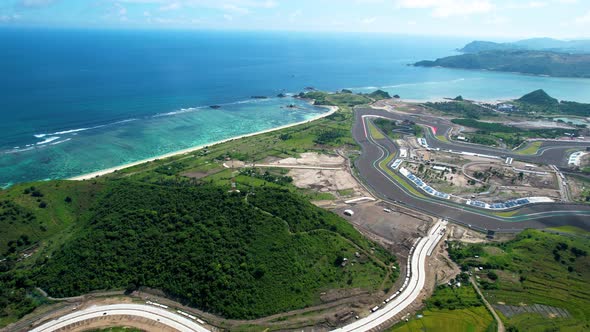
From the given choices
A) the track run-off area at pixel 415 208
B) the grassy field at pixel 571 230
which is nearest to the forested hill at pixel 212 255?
the track run-off area at pixel 415 208

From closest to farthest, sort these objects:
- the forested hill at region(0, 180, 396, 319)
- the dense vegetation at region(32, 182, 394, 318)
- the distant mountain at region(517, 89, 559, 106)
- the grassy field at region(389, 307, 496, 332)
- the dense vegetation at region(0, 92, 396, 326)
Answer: the grassy field at region(389, 307, 496, 332) < the forested hill at region(0, 180, 396, 319) < the dense vegetation at region(32, 182, 394, 318) < the dense vegetation at region(0, 92, 396, 326) < the distant mountain at region(517, 89, 559, 106)

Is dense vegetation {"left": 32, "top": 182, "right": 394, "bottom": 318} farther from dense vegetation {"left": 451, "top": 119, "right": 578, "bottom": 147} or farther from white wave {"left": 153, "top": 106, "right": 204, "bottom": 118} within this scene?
dense vegetation {"left": 451, "top": 119, "right": 578, "bottom": 147}

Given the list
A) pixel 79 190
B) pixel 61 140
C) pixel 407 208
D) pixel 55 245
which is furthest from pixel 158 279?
pixel 61 140

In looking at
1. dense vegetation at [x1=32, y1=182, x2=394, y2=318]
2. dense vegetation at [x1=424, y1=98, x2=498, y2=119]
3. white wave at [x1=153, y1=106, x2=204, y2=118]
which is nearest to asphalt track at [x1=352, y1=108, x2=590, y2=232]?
dense vegetation at [x1=32, y1=182, x2=394, y2=318]

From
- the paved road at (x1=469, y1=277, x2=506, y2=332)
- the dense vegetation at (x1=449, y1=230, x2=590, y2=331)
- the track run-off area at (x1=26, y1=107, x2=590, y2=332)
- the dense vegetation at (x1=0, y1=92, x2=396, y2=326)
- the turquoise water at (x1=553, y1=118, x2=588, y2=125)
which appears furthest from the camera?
the turquoise water at (x1=553, y1=118, x2=588, y2=125)

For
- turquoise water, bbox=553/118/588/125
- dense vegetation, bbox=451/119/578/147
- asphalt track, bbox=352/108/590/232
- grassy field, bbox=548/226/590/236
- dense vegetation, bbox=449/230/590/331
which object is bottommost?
dense vegetation, bbox=449/230/590/331

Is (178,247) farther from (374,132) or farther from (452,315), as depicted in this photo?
(374,132)

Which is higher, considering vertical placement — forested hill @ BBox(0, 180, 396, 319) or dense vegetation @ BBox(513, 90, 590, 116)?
dense vegetation @ BBox(513, 90, 590, 116)

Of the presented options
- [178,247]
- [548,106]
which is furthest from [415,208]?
[548,106]

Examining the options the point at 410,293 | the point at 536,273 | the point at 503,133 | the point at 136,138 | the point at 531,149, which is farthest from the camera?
the point at 503,133
